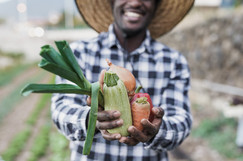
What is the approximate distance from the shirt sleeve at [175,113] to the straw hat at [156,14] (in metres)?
0.48

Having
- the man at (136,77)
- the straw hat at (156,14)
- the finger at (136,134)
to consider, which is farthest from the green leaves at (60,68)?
the straw hat at (156,14)

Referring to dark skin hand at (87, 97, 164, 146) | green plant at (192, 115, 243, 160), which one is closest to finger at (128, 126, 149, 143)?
dark skin hand at (87, 97, 164, 146)

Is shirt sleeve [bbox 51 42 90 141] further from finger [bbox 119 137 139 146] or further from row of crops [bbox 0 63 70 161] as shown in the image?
row of crops [bbox 0 63 70 161]

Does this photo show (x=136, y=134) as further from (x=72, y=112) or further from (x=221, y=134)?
(x=221, y=134)

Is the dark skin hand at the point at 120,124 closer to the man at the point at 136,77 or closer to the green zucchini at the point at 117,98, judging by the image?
the green zucchini at the point at 117,98

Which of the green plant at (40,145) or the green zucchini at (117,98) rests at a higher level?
the green zucchini at (117,98)

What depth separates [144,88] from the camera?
1554mm

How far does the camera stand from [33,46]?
2178 centimetres

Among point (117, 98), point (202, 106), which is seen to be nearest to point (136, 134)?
point (117, 98)

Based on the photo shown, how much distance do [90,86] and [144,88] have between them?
0.60m

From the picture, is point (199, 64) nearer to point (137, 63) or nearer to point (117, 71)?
point (137, 63)

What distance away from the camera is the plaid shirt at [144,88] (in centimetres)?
142

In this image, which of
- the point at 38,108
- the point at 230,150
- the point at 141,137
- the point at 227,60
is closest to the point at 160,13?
the point at 141,137

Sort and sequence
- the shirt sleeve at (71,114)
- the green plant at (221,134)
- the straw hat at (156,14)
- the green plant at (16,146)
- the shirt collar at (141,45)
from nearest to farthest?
the shirt sleeve at (71,114) → the shirt collar at (141,45) → the straw hat at (156,14) → the green plant at (221,134) → the green plant at (16,146)
